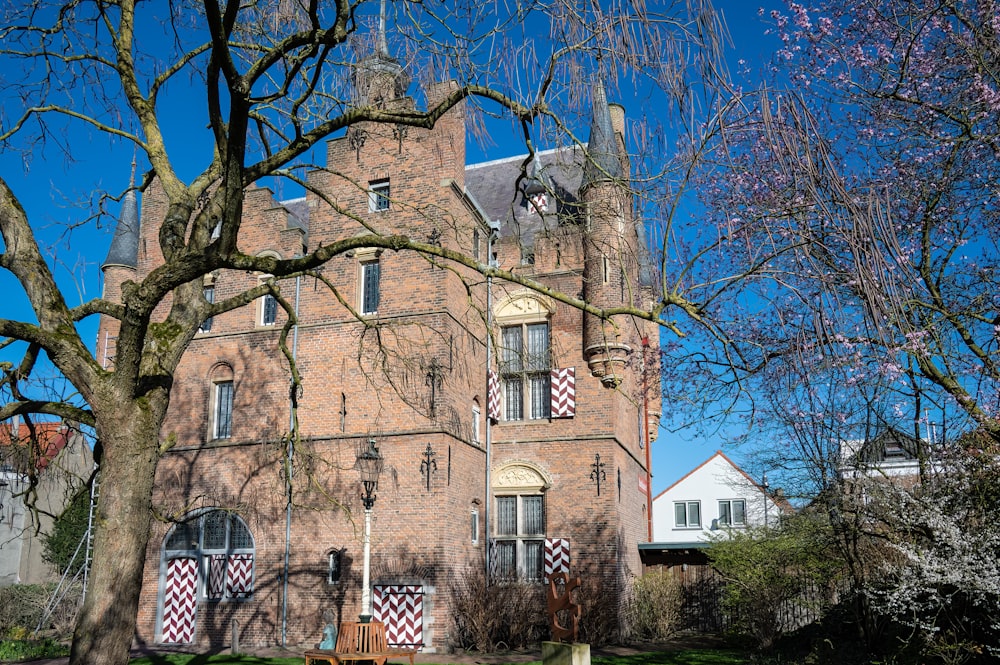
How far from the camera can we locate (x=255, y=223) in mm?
19094

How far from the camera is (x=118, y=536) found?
655cm

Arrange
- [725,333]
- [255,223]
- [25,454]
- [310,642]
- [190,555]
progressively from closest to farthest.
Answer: [725,333]
[25,454]
[310,642]
[190,555]
[255,223]

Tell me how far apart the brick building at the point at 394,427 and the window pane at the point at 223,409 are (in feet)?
0.15

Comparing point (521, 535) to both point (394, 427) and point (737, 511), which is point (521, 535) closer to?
point (394, 427)

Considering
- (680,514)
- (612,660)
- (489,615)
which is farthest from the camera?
(680,514)

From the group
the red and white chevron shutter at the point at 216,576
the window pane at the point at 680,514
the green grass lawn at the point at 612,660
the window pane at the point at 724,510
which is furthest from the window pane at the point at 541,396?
the window pane at the point at 680,514

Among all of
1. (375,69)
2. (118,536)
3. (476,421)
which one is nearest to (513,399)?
(476,421)

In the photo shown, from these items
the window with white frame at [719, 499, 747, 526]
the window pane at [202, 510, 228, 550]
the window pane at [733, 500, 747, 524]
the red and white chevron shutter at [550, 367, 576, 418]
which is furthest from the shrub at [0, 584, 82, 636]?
the window pane at [733, 500, 747, 524]

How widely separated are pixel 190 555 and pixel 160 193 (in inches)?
338

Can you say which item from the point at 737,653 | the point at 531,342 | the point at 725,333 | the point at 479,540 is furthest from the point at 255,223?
the point at 725,333

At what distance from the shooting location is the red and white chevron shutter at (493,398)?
18.4m

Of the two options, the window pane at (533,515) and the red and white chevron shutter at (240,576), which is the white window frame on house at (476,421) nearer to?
the window pane at (533,515)

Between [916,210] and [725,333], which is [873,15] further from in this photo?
[725,333]

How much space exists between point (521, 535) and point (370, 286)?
628 centimetres
